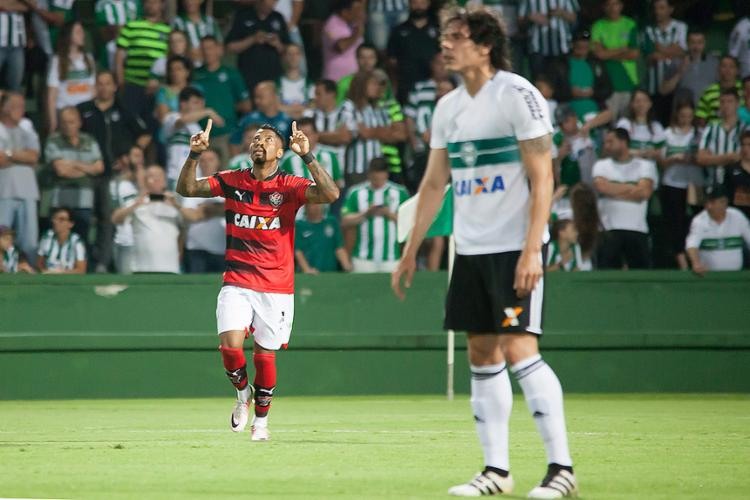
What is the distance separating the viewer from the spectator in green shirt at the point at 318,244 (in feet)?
56.1

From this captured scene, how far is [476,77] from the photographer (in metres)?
7.04

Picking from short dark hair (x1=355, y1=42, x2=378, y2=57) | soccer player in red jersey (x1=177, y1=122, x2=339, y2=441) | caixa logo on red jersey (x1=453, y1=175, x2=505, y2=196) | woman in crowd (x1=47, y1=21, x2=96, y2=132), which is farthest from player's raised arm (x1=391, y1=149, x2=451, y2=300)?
woman in crowd (x1=47, y1=21, x2=96, y2=132)

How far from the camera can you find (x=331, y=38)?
19203mm

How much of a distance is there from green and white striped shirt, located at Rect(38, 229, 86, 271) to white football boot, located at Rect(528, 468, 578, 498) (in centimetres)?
1109

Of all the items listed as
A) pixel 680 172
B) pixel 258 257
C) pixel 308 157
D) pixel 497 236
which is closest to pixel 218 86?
pixel 680 172

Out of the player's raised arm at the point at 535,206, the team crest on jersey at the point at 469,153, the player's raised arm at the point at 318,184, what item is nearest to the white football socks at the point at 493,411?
the player's raised arm at the point at 535,206

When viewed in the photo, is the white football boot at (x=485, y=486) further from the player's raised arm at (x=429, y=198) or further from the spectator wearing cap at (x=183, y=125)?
the spectator wearing cap at (x=183, y=125)

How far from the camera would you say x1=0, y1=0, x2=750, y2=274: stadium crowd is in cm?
1695

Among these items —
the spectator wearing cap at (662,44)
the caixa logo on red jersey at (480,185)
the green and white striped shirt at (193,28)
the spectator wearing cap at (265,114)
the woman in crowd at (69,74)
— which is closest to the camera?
the caixa logo on red jersey at (480,185)

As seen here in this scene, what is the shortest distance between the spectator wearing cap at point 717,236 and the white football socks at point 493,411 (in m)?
10.5

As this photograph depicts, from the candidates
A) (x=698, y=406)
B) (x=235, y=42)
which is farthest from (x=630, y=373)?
(x=235, y=42)

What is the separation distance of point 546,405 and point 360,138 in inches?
436

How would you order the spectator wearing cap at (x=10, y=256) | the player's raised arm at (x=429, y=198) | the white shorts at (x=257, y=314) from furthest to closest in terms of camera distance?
the spectator wearing cap at (x=10, y=256) → the white shorts at (x=257, y=314) → the player's raised arm at (x=429, y=198)

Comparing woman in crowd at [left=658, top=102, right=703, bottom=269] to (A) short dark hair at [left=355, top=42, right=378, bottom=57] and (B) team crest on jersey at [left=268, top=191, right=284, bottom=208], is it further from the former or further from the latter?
(B) team crest on jersey at [left=268, top=191, right=284, bottom=208]
